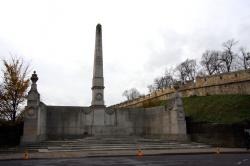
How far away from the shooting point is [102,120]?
2959cm

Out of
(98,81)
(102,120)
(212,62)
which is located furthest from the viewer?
(212,62)

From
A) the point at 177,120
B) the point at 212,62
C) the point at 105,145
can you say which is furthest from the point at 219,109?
the point at 212,62

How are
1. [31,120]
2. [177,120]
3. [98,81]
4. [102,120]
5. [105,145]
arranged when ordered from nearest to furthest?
1. [105,145]
2. [31,120]
3. [177,120]
4. [98,81]
5. [102,120]

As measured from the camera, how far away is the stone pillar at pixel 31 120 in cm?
2322

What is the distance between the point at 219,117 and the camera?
103 ft

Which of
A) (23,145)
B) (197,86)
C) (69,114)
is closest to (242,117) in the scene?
(69,114)

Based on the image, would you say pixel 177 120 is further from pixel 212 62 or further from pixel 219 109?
pixel 212 62

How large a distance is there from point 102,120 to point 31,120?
7847mm

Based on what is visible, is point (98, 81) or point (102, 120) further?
point (102, 120)

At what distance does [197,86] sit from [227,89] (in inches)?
246

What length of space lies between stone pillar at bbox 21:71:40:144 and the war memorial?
2131mm

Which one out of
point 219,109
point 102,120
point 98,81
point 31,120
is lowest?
point 31,120

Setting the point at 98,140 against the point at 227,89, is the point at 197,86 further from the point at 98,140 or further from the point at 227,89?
the point at 98,140

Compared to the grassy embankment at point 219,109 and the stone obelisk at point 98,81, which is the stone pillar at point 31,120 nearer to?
the stone obelisk at point 98,81
